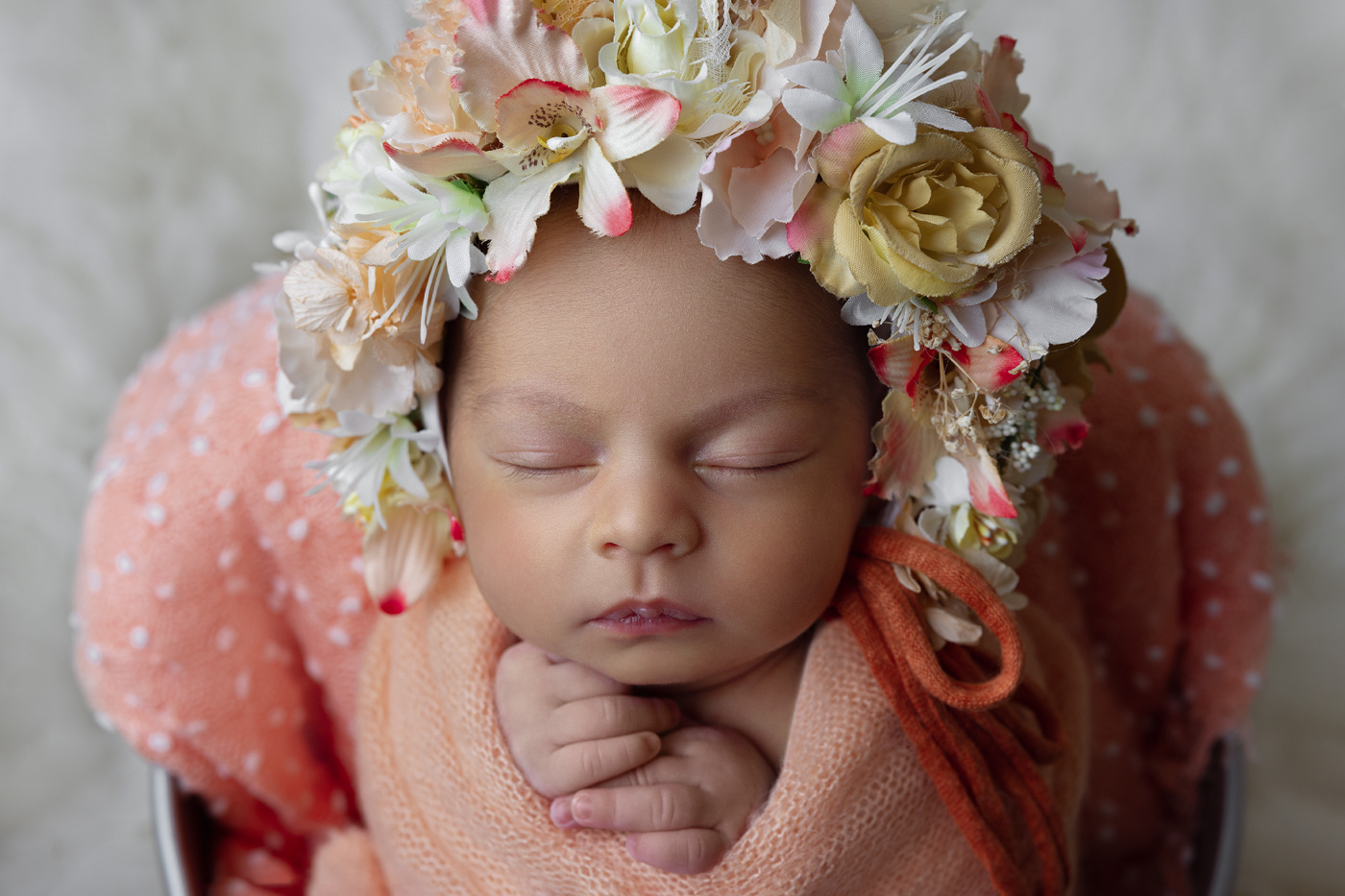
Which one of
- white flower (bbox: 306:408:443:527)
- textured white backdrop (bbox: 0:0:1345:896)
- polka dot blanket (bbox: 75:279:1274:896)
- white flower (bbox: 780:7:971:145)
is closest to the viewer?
white flower (bbox: 780:7:971:145)

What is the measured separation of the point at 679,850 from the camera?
758 millimetres

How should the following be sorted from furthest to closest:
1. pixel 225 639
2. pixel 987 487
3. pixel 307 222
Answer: pixel 307 222 < pixel 225 639 < pixel 987 487

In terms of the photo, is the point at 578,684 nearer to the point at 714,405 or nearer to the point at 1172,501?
the point at 714,405

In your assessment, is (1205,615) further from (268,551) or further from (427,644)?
(268,551)

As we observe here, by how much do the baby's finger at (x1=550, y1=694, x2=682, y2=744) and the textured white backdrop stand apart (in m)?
0.72

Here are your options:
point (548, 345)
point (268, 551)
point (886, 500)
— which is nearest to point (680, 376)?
point (548, 345)

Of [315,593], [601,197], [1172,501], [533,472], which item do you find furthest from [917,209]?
[315,593]

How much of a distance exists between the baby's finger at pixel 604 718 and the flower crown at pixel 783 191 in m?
0.21

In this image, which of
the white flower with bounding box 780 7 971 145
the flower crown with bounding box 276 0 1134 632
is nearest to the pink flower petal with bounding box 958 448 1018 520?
the flower crown with bounding box 276 0 1134 632

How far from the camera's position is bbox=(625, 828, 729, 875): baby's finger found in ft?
2.49

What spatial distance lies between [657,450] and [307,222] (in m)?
0.91

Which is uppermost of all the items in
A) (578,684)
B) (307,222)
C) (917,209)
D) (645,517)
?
(307,222)

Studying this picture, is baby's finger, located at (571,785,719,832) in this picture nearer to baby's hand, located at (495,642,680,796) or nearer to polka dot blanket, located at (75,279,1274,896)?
baby's hand, located at (495,642,680,796)

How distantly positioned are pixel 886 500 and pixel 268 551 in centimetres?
61
